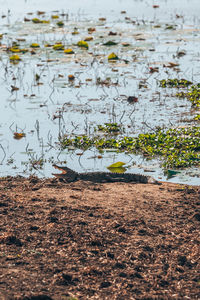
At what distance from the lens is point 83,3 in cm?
2531

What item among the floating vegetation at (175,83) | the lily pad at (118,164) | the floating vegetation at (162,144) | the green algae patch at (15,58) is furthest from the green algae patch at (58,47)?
the lily pad at (118,164)

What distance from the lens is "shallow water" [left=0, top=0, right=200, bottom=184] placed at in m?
7.73

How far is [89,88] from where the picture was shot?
37.6ft

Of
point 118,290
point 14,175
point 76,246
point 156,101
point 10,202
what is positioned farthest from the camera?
point 156,101

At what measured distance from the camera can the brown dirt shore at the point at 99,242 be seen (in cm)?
389

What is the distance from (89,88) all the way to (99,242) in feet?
23.6

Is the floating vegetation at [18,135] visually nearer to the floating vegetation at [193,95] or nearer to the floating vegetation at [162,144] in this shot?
the floating vegetation at [162,144]

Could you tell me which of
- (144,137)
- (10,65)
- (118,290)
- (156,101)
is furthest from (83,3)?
(118,290)

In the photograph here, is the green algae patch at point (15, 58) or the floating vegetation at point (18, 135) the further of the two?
the green algae patch at point (15, 58)

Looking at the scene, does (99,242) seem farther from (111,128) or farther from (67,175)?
(111,128)

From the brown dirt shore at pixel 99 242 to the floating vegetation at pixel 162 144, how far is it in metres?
0.92

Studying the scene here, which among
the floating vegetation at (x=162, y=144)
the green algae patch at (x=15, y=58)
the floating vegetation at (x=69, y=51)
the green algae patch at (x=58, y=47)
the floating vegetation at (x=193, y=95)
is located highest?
the green algae patch at (x=58, y=47)

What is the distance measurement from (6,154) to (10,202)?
2247 millimetres

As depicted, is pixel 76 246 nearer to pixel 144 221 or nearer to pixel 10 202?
pixel 144 221
